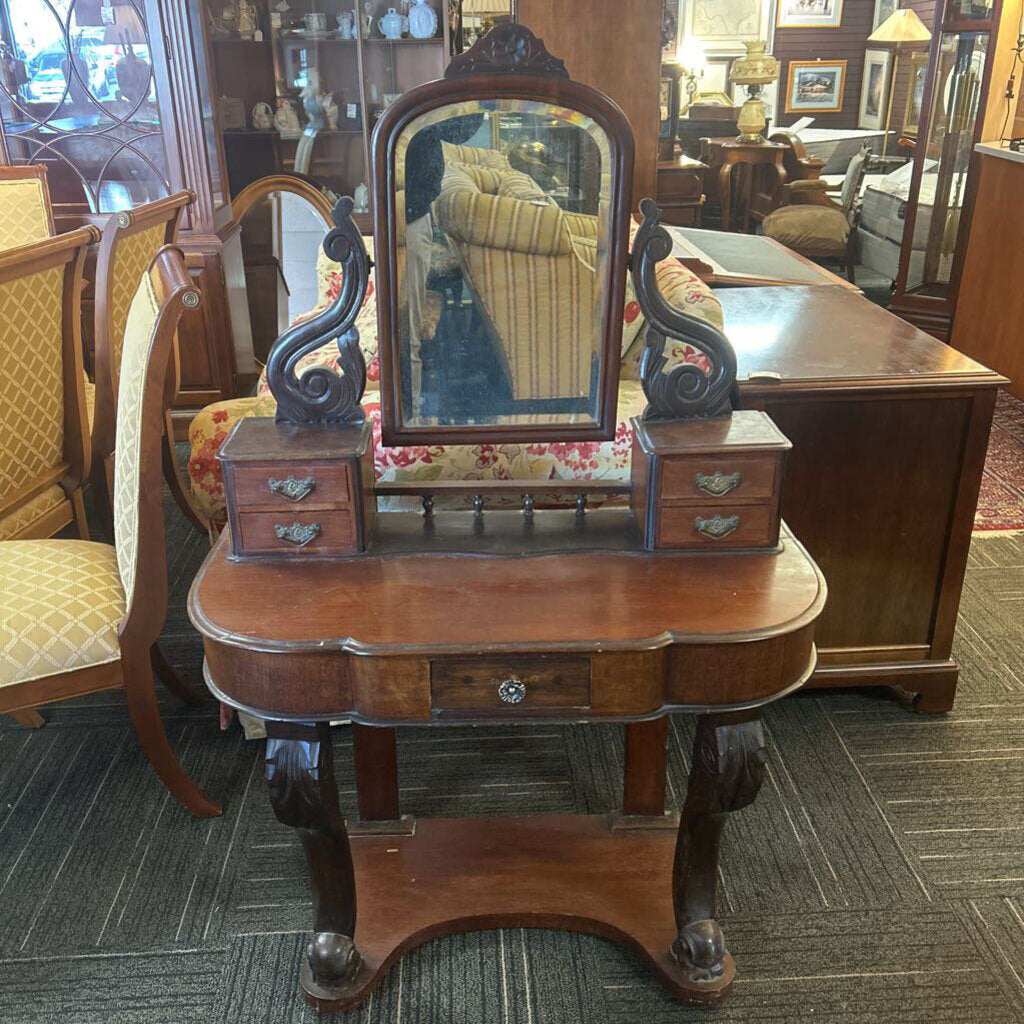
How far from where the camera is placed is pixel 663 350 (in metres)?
1.36

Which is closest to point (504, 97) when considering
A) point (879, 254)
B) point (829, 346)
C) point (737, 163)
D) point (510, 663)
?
point (510, 663)

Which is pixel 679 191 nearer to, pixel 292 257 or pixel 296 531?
pixel 292 257

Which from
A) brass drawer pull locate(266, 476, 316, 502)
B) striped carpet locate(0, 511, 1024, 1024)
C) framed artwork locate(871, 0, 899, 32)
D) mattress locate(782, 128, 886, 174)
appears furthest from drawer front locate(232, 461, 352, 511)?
framed artwork locate(871, 0, 899, 32)

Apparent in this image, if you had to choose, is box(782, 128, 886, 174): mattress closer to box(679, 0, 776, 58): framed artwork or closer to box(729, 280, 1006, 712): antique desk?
box(679, 0, 776, 58): framed artwork

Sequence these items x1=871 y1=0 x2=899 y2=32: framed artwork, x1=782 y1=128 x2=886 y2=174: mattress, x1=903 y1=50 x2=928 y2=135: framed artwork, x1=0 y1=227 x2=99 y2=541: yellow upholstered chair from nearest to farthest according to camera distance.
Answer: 1. x1=0 y1=227 x2=99 y2=541: yellow upholstered chair
2. x1=782 y1=128 x2=886 y2=174: mattress
3. x1=903 y1=50 x2=928 y2=135: framed artwork
4. x1=871 y1=0 x2=899 y2=32: framed artwork

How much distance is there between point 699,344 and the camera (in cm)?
134

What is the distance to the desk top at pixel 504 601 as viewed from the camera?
1.15 m

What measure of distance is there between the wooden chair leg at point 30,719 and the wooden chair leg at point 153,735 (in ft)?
1.50

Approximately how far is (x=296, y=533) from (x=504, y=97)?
61cm

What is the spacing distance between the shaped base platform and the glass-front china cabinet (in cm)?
387

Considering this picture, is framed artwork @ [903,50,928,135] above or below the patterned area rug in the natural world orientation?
above

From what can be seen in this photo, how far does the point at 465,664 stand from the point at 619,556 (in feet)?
0.95

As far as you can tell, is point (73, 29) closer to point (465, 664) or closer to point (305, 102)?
point (305, 102)

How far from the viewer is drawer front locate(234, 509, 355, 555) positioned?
4.27 feet
